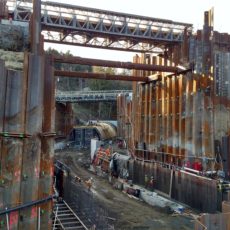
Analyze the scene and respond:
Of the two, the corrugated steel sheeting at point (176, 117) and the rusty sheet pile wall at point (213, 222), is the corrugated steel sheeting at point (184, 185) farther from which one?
the rusty sheet pile wall at point (213, 222)

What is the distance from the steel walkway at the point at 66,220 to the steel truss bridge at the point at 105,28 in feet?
41.2

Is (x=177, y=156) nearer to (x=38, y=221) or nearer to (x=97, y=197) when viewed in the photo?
(x=97, y=197)

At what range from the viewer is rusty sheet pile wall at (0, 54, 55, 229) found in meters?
9.47

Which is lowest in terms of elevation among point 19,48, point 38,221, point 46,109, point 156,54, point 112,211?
point 112,211

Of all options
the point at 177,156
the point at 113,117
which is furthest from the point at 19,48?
the point at 113,117

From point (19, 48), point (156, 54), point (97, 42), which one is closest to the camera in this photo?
point (19, 48)

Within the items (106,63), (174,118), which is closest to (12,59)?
(106,63)

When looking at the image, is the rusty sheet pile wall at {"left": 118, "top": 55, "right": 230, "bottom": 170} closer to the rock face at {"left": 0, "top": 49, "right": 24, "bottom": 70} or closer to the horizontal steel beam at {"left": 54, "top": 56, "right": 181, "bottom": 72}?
the horizontal steel beam at {"left": 54, "top": 56, "right": 181, "bottom": 72}

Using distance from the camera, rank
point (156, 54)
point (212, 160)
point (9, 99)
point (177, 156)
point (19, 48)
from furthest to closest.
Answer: point (156, 54) → point (177, 156) → point (212, 160) → point (19, 48) → point (9, 99)

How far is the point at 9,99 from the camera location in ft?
31.3

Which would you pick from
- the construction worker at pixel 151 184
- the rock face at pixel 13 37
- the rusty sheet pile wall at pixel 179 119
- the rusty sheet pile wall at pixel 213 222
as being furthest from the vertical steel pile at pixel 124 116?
the rusty sheet pile wall at pixel 213 222

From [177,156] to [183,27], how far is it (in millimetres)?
9458

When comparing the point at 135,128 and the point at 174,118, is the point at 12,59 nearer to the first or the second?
the point at 174,118

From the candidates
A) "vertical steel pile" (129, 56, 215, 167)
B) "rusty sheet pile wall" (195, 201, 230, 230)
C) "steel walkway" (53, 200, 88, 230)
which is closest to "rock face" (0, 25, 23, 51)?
"steel walkway" (53, 200, 88, 230)
